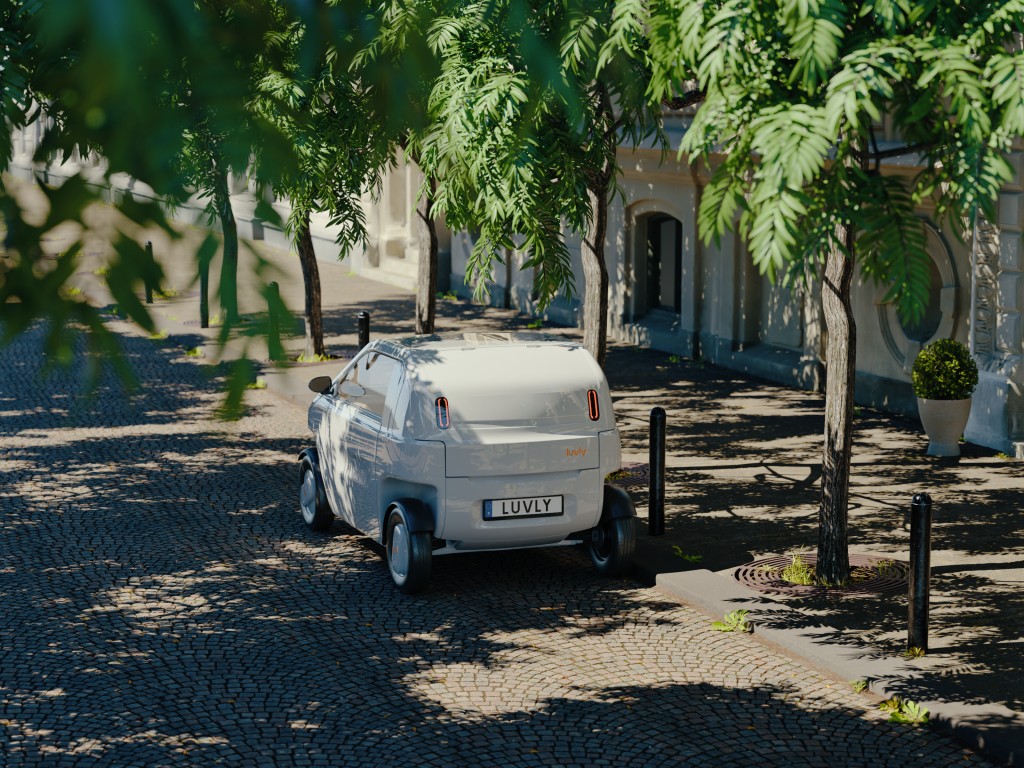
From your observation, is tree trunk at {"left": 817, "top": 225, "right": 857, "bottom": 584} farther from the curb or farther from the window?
the window

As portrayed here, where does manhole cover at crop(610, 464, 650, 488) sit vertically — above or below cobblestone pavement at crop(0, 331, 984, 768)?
above

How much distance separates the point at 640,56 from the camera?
434 inches

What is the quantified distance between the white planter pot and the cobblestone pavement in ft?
17.0

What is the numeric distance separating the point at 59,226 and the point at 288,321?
1.61 feet

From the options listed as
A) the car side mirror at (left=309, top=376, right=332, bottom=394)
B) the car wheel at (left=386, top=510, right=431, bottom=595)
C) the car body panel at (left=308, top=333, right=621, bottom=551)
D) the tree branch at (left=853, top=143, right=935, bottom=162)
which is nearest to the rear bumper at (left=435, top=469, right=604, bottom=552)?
the car body panel at (left=308, top=333, right=621, bottom=551)

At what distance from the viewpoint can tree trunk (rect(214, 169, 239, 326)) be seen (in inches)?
99.4

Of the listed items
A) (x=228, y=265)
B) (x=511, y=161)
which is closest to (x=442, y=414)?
(x=511, y=161)

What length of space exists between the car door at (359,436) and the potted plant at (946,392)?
248 inches

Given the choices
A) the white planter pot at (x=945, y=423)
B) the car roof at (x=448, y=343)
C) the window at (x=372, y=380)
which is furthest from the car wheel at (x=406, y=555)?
the white planter pot at (x=945, y=423)

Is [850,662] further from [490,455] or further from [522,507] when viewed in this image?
[490,455]

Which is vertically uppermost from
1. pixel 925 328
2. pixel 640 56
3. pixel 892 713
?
pixel 640 56

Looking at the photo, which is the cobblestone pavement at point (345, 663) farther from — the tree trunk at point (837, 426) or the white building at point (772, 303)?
the white building at point (772, 303)

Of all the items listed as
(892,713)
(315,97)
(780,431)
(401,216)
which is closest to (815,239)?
(892,713)

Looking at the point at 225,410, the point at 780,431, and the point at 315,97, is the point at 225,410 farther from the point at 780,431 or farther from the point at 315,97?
the point at 780,431
